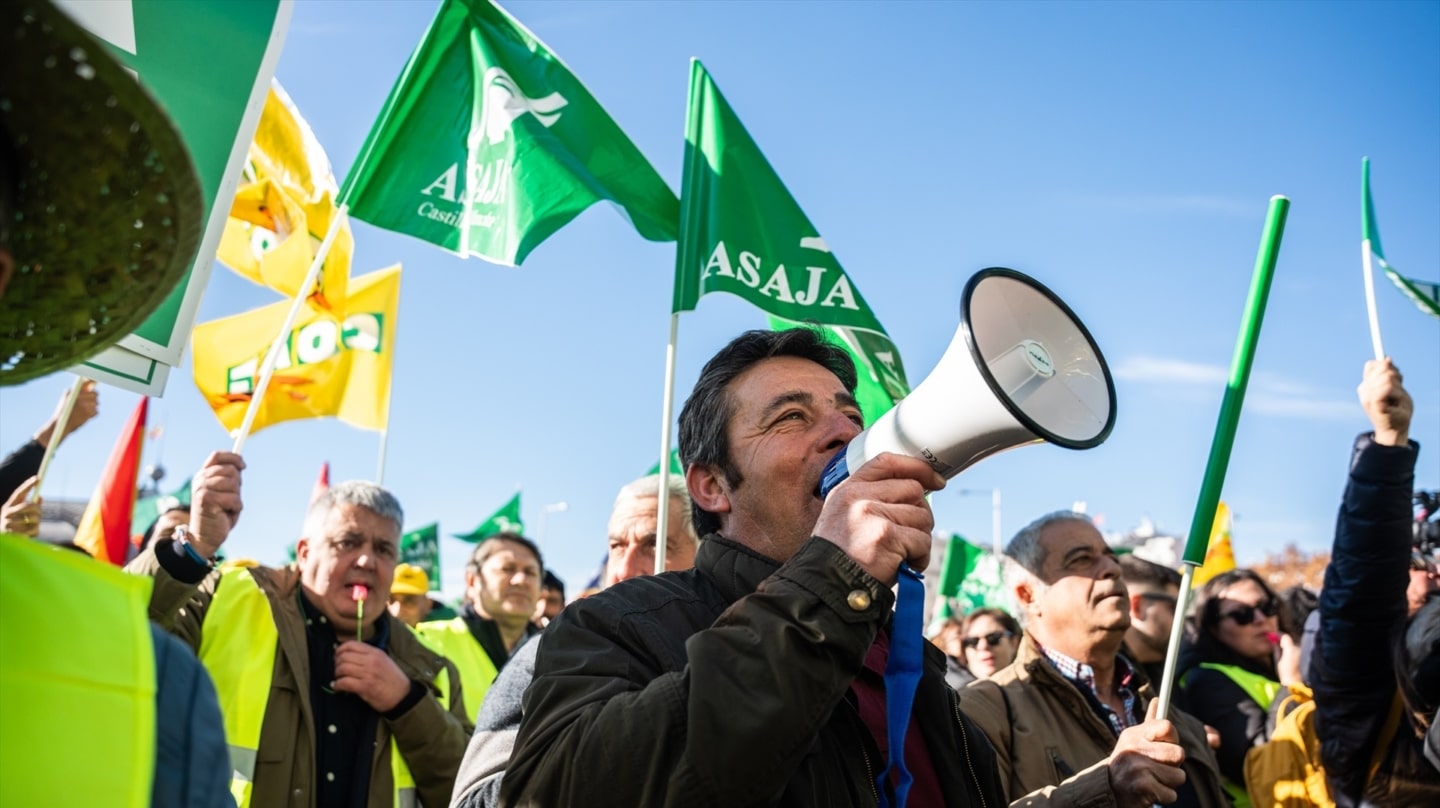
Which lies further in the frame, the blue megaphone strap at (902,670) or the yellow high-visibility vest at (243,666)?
the yellow high-visibility vest at (243,666)

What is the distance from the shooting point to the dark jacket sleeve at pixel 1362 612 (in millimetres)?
3340

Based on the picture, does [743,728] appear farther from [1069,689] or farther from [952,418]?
[1069,689]

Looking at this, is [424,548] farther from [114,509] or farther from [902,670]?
[902,670]

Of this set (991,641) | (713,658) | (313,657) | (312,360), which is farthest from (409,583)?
(713,658)

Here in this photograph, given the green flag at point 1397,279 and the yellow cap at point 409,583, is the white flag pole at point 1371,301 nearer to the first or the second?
the green flag at point 1397,279

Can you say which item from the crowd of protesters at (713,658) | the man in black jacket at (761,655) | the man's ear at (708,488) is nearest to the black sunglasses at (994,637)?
the crowd of protesters at (713,658)

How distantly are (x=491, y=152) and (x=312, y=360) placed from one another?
6.75 feet

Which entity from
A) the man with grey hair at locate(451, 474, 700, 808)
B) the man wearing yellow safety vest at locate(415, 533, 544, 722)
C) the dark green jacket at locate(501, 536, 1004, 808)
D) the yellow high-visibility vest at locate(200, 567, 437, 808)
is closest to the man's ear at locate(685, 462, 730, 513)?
the man with grey hair at locate(451, 474, 700, 808)

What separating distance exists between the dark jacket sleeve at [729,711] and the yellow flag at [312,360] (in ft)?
14.1

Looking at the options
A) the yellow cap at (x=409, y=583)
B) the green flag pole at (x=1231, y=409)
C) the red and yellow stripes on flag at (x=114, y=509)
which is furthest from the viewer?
the yellow cap at (x=409, y=583)

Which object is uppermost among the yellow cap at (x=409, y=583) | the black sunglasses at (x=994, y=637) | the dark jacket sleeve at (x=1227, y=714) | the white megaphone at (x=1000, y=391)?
the white megaphone at (x=1000, y=391)

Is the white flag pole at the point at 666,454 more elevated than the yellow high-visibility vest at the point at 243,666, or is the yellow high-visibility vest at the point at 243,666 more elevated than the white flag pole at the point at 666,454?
the white flag pole at the point at 666,454

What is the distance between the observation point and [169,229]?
1144 mm

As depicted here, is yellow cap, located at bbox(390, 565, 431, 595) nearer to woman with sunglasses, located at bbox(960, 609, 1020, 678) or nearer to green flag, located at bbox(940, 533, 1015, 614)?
woman with sunglasses, located at bbox(960, 609, 1020, 678)
